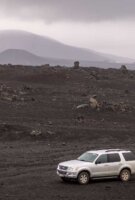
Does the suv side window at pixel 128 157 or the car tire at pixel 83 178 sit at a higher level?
the suv side window at pixel 128 157

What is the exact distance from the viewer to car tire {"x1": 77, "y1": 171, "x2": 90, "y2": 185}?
101 feet

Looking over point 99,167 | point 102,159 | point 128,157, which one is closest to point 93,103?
point 128,157

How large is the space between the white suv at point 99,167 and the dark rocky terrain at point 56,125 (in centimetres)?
46

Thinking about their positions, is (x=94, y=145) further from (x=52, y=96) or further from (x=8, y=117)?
(x=52, y=96)

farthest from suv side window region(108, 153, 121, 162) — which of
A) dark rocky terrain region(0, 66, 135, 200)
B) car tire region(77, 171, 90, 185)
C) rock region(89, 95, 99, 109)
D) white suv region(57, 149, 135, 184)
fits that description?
rock region(89, 95, 99, 109)

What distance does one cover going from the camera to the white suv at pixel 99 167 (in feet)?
101

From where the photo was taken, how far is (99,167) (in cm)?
3102

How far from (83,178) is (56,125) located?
23107 mm

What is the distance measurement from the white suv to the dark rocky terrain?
0.46 meters

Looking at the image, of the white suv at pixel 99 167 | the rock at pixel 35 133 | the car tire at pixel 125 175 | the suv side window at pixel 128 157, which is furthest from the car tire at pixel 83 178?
the rock at pixel 35 133

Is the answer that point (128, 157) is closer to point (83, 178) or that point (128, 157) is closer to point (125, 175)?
point (125, 175)

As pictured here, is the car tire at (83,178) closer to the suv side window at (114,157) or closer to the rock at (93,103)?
the suv side window at (114,157)

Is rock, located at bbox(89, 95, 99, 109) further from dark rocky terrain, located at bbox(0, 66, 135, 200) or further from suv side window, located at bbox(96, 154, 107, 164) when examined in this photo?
suv side window, located at bbox(96, 154, 107, 164)

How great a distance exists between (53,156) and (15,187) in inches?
447
